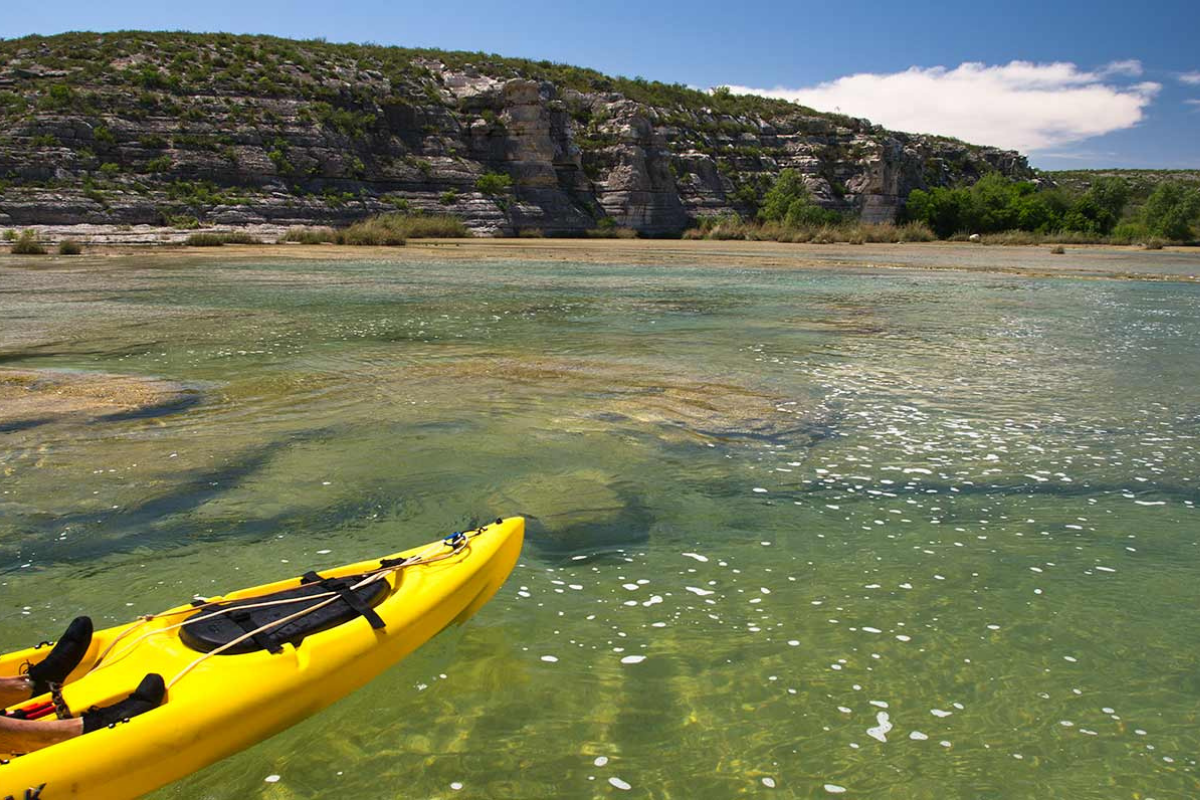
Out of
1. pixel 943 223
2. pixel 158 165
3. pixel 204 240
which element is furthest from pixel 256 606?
pixel 943 223

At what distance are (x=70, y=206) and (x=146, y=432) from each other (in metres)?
35.9

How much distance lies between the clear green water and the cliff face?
33078mm

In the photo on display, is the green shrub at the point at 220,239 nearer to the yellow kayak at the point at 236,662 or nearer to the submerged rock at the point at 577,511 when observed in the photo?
the submerged rock at the point at 577,511

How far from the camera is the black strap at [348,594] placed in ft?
12.7

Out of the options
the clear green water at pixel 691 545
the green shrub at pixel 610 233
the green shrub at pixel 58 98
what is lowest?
the clear green water at pixel 691 545

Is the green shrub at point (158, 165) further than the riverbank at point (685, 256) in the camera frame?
Yes

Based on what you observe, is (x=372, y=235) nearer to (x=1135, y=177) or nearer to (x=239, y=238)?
(x=239, y=238)

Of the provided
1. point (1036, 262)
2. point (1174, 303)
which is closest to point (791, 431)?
point (1174, 303)

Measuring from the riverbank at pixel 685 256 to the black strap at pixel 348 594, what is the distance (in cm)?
2960

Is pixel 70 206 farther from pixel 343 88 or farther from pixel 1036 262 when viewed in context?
pixel 1036 262

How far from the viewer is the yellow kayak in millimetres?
3014

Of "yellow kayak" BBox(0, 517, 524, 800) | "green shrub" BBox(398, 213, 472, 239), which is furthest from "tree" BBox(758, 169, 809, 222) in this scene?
"yellow kayak" BBox(0, 517, 524, 800)

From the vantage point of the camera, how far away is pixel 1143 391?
421 inches

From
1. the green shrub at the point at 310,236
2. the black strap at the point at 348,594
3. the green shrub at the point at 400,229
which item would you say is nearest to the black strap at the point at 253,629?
the black strap at the point at 348,594
